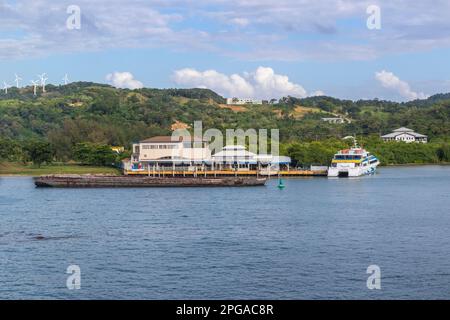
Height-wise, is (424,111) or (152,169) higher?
(424,111)

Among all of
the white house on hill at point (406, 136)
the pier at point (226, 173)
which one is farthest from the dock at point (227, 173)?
the white house on hill at point (406, 136)

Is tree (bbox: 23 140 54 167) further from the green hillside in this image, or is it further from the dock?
the green hillside

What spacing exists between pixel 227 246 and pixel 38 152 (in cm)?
6778

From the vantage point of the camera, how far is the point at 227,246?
35750mm

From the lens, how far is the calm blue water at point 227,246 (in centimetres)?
2695

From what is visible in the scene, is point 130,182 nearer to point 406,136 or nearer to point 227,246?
point 227,246

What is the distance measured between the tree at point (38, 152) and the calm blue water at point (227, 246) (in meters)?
35.7

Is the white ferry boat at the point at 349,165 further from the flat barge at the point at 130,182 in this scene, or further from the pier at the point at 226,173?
the flat barge at the point at 130,182

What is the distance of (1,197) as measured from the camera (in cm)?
6297

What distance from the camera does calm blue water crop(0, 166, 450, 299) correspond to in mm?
26953
